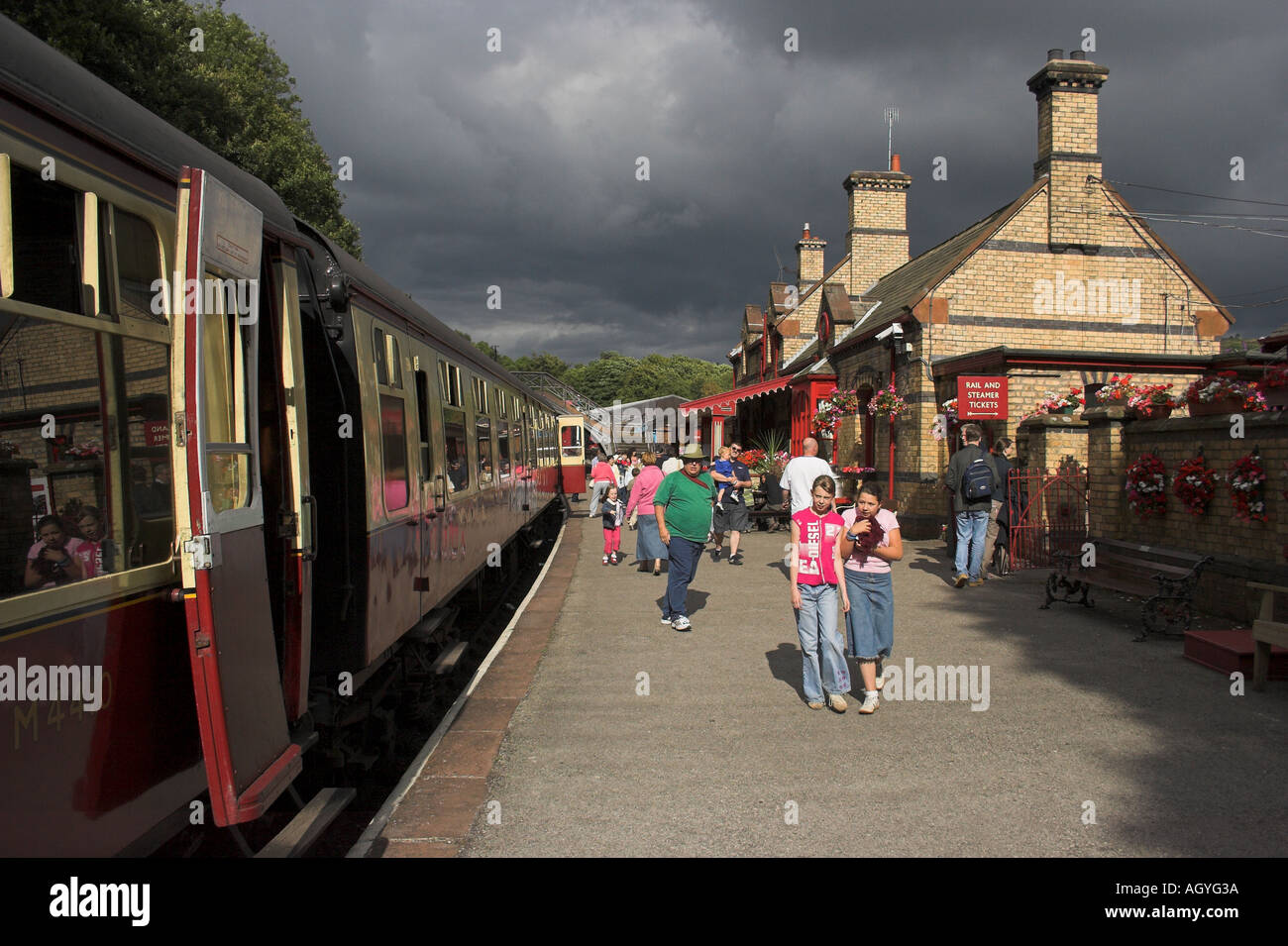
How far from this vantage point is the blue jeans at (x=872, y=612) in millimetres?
5898

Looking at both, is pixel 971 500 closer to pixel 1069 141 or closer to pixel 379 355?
pixel 379 355

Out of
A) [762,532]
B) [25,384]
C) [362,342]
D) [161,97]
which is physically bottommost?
[762,532]

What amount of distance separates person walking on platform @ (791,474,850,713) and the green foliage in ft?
16.9

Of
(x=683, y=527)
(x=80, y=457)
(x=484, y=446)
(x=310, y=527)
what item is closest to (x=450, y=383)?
(x=484, y=446)

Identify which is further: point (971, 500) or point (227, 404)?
point (971, 500)

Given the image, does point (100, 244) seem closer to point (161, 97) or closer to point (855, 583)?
point (855, 583)

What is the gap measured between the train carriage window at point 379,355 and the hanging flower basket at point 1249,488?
7109 millimetres

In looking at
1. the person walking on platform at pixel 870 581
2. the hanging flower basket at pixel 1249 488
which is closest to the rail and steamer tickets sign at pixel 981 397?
the hanging flower basket at pixel 1249 488

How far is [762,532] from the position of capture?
1809 cm

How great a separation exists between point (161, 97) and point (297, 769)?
15172mm

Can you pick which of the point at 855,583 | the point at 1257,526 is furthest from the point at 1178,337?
the point at 855,583

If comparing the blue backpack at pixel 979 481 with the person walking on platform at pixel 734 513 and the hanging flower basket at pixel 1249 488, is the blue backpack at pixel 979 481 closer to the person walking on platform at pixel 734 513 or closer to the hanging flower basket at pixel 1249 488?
A: the hanging flower basket at pixel 1249 488

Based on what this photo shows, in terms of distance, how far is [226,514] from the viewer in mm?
3139

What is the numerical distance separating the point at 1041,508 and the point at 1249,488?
436 cm
